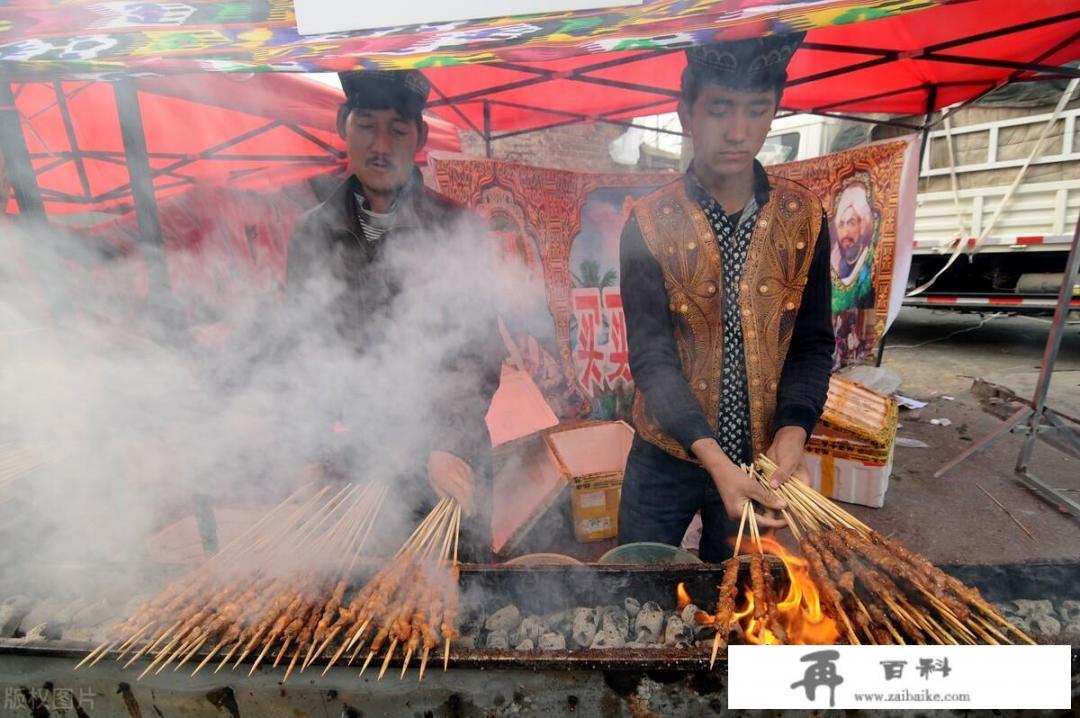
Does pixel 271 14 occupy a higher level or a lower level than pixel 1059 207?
higher

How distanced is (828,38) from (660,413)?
356 cm

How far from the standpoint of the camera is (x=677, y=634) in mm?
1771

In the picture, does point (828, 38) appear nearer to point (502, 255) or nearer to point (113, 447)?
point (502, 255)

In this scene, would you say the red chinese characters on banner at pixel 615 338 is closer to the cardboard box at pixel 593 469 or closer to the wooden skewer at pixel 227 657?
the cardboard box at pixel 593 469

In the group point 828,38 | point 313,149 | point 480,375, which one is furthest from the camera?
point 313,149

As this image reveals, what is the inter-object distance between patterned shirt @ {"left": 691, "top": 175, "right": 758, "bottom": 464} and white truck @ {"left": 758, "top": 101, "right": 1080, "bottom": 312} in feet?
25.4

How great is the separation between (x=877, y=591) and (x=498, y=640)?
3.99 ft

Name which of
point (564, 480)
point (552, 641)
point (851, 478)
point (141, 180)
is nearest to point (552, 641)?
point (552, 641)

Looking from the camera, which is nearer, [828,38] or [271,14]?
[271,14]

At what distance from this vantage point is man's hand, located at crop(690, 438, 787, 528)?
175 cm

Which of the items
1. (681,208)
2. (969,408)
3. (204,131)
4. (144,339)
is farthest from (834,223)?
(204,131)

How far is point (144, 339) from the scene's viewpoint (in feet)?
8.38

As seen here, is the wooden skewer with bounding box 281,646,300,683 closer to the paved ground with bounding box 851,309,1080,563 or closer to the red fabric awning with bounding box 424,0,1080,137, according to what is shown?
the paved ground with bounding box 851,309,1080,563

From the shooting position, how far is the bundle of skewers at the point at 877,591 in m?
1.49
